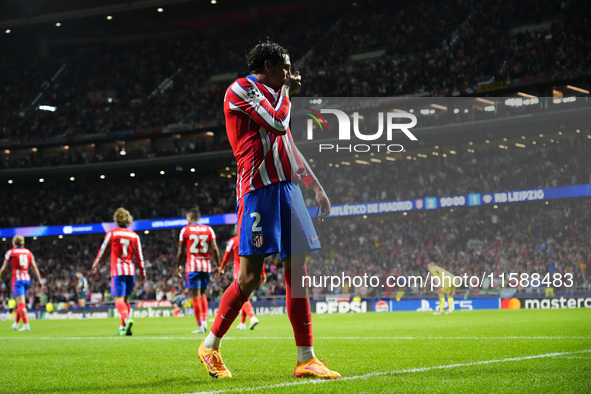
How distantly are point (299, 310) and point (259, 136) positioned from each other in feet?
4.03

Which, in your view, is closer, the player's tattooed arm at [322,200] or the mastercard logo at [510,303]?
the player's tattooed arm at [322,200]

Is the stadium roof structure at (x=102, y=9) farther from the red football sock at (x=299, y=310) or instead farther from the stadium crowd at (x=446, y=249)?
the red football sock at (x=299, y=310)

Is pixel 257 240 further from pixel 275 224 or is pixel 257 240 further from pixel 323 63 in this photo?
pixel 323 63

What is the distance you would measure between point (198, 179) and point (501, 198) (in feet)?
81.9

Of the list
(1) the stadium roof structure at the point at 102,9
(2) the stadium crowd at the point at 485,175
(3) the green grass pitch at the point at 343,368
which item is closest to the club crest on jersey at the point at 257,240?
(3) the green grass pitch at the point at 343,368

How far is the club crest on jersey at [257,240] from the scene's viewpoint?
13.7ft

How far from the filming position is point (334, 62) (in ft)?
124

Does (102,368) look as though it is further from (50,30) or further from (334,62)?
(50,30)

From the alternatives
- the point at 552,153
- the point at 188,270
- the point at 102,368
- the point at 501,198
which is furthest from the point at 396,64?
the point at 102,368

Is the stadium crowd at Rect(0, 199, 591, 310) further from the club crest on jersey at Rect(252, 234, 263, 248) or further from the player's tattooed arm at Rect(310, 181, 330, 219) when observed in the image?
the club crest on jersey at Rect(252, 234, 263, 248)

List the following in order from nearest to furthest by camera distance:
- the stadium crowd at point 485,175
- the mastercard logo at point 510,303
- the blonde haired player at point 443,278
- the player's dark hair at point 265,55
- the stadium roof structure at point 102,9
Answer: the player's dark hair at point 265,55, the blonde haired player at point 443,278, the stadium crowd at point 485,175, the mastercard logo at point 510,303, the stadium roof structure at point 102,9

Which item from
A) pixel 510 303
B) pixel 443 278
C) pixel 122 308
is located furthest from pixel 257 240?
pixel 510 303

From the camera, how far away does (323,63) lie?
37938 mm

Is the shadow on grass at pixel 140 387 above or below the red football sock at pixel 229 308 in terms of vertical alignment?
below
